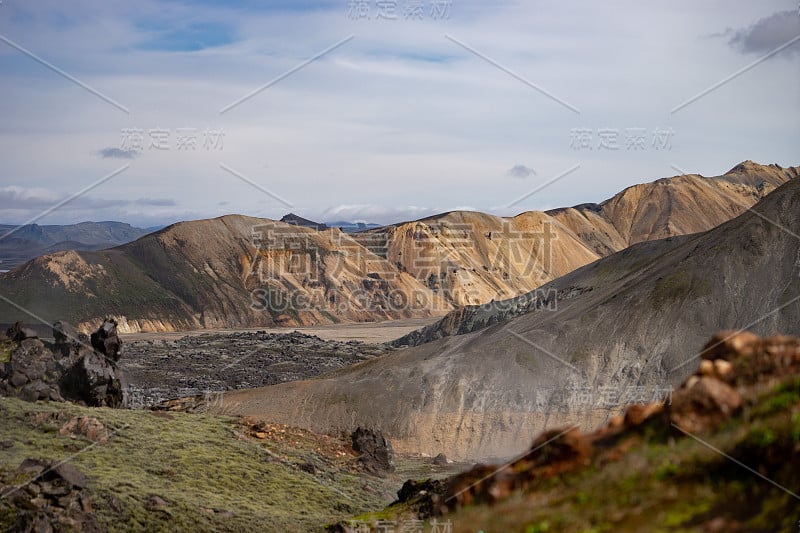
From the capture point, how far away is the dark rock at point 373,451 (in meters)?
48.4

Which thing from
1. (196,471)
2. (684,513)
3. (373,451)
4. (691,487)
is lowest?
(373,451)

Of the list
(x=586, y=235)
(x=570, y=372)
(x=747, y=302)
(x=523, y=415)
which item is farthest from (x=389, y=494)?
(x=586, y=235)

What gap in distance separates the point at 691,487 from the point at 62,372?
44872 mm

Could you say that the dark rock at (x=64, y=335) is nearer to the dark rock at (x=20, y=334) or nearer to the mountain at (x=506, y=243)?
the dark rock at (x=20, y=334)

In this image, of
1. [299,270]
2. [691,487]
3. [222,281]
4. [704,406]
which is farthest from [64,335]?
[299,270]

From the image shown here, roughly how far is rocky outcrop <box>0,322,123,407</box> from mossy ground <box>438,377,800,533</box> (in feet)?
131

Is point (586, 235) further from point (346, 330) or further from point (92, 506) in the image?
point (92, 506)

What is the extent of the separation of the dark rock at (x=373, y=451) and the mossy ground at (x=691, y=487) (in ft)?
123

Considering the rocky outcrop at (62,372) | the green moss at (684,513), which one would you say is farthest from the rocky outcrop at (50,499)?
the green moss at (684,513)

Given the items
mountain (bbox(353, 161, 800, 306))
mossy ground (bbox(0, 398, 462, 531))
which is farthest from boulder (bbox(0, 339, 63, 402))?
mountain (bbox(353, 161, 800, 306))

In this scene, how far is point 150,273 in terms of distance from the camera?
459ft

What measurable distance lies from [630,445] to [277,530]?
77.1 feet

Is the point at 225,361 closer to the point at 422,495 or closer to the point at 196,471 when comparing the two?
the point at 196,471

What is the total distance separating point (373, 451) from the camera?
164ft
